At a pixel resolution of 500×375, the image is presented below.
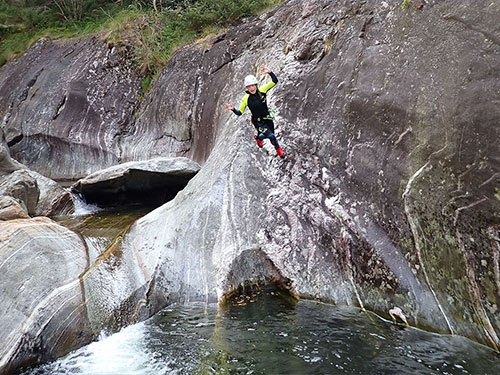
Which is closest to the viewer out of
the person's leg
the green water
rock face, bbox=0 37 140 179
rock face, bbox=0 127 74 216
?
the green water

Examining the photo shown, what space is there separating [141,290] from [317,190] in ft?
11.6

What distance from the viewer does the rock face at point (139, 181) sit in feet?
36.7

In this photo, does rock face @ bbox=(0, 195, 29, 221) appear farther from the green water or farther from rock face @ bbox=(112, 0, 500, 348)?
the green water

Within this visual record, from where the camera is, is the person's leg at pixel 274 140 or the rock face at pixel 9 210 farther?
the person's leg at pixel 274 140

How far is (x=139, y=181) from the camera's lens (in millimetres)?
11578

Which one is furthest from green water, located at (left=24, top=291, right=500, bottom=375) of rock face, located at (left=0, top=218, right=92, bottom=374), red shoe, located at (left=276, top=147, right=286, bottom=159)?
red shoe, located at (left=276, top=147, right=286, bottom=159)

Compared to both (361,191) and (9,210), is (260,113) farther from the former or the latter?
(9,210)

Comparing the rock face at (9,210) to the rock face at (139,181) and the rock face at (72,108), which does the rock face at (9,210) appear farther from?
the rock face at (72,108)

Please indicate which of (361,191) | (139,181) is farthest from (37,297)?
(139,181)

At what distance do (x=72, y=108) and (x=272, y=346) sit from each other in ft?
51.3

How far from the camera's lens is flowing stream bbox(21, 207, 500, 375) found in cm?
476

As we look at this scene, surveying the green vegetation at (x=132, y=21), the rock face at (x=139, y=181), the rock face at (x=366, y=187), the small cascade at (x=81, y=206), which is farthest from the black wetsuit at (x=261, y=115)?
the green vegetation at (x=132, y=21)

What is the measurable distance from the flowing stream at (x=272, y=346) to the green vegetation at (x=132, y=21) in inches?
514

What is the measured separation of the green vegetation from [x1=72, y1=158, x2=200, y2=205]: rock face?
7.73m
